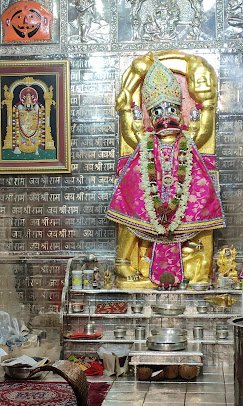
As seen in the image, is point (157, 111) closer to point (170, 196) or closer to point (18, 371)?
point (170, 196)

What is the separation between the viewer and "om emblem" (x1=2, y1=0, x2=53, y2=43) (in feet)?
29.3

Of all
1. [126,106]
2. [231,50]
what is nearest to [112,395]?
[126,106]

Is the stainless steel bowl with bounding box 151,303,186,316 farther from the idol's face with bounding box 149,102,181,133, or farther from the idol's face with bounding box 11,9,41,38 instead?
the idol's face with bounding box 11,9,41,38

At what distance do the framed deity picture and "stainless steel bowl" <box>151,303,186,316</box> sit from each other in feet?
7.17

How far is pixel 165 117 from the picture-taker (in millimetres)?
8289

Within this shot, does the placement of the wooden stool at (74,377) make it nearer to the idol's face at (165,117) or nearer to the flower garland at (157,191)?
the flower garland at (157,191)

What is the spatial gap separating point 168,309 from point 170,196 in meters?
1.38

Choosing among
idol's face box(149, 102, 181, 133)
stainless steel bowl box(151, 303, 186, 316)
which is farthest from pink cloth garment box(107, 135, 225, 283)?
stainless steel bowl box(151, 303, 186, 316)

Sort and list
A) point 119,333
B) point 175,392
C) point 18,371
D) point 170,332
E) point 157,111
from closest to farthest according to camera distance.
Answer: point 175,392 < point 18,371 < point 170,332 < point 119,333 < point 157,111

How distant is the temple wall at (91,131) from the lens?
880 cm

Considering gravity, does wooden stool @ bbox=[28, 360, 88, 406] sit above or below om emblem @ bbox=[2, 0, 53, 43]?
below

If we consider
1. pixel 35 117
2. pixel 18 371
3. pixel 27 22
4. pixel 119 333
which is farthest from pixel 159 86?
pixel 18 371

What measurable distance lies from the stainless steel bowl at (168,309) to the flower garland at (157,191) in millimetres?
986

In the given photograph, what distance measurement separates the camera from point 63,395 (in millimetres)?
6238
